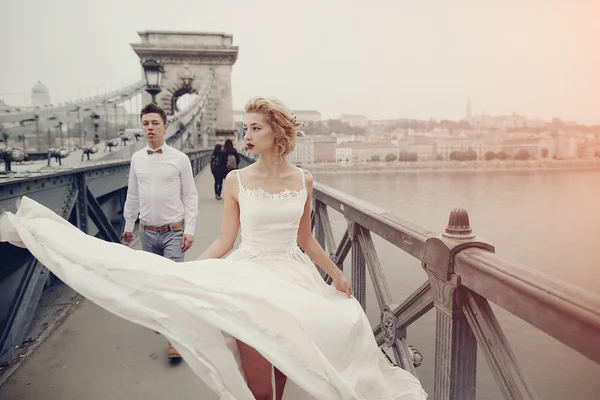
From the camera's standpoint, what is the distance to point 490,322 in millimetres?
1265

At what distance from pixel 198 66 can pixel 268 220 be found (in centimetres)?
3278

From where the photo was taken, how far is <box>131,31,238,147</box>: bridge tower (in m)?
31.7

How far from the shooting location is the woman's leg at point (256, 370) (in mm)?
1551

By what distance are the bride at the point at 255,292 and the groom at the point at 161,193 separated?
3.85ft

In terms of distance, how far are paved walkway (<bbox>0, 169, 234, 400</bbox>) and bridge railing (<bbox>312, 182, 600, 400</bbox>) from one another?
46.8 inches

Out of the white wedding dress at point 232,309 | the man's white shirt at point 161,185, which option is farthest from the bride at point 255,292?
the man's white shirt at point 161,185

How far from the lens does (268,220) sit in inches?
73.7

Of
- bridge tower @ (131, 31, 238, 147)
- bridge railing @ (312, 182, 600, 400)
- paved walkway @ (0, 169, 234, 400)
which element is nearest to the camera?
bridge railing @ (312, 182, 600, 400)

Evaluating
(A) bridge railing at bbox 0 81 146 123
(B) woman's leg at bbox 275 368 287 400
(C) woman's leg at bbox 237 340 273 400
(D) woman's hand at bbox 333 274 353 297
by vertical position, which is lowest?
(B) woman's leg at bbox 275 368 287 400

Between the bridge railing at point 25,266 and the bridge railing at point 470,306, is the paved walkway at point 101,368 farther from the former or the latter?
the bridge railing at point 470,306

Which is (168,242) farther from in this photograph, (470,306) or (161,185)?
(470,306)

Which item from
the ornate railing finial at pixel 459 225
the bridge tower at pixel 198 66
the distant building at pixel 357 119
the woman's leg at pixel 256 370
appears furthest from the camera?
the distant building at pixel 357 119

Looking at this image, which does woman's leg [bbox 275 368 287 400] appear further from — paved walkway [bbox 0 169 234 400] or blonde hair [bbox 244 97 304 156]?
blonde hair [bbox 244 97 304 156]

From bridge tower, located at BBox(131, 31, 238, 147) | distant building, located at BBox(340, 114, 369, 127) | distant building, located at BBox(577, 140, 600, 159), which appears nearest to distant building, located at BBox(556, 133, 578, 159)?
distant building, located at BBox(577, 140, 600, 159)
